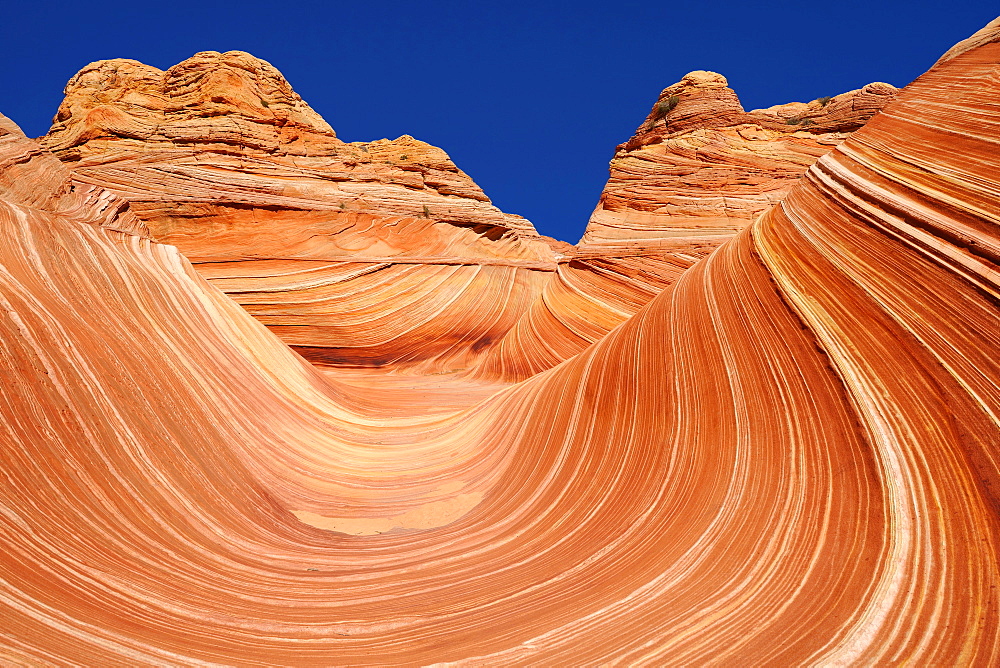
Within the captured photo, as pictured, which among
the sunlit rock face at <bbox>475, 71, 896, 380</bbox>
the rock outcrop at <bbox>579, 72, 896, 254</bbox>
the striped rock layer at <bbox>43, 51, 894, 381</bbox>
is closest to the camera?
the sunlit rock face at <bbox>475, 71, 896, 380</bbox>

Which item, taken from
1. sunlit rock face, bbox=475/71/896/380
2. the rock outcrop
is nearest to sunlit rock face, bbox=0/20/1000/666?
sunlit rock face, bbox=475/71/896/380

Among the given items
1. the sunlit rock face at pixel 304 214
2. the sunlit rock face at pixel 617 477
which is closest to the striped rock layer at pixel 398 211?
the sunlit rock face at pixel 304 214

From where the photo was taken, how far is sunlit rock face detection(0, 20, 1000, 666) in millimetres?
3037

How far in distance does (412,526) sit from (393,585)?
1.14m

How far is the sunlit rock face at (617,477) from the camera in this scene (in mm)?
3037

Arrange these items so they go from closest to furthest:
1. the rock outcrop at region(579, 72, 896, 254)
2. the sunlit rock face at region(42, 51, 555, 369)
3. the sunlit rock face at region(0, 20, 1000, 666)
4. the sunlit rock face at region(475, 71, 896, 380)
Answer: the sunlit rock face at region(0, 20, 1000, 666) < the sunlit rock face at region(475, 71, 896, 380) < the rock outcrop at region(579, 72, 896, 254) < the sunlit rock face at region(42, 51, 555, 369)

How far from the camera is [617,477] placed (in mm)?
Result: 4836

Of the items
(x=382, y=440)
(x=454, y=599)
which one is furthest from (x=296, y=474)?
(x=454, y=599)

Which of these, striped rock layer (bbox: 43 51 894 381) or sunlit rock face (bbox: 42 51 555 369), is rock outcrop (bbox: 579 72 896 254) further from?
sunlit rock face (bbox: 42 51 555 369)

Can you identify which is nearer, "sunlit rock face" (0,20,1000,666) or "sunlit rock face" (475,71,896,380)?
"sunlit rock face" (0,20,1000,666)

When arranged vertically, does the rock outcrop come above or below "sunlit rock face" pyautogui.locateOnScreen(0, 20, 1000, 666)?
above

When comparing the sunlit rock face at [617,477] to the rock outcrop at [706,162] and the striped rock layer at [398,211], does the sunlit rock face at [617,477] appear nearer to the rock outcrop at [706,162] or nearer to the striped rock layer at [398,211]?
the striped rock layer at [398,211]

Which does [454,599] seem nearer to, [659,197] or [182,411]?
[182,411]

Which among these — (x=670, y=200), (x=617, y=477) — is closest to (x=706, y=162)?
(x=670, y=200)
